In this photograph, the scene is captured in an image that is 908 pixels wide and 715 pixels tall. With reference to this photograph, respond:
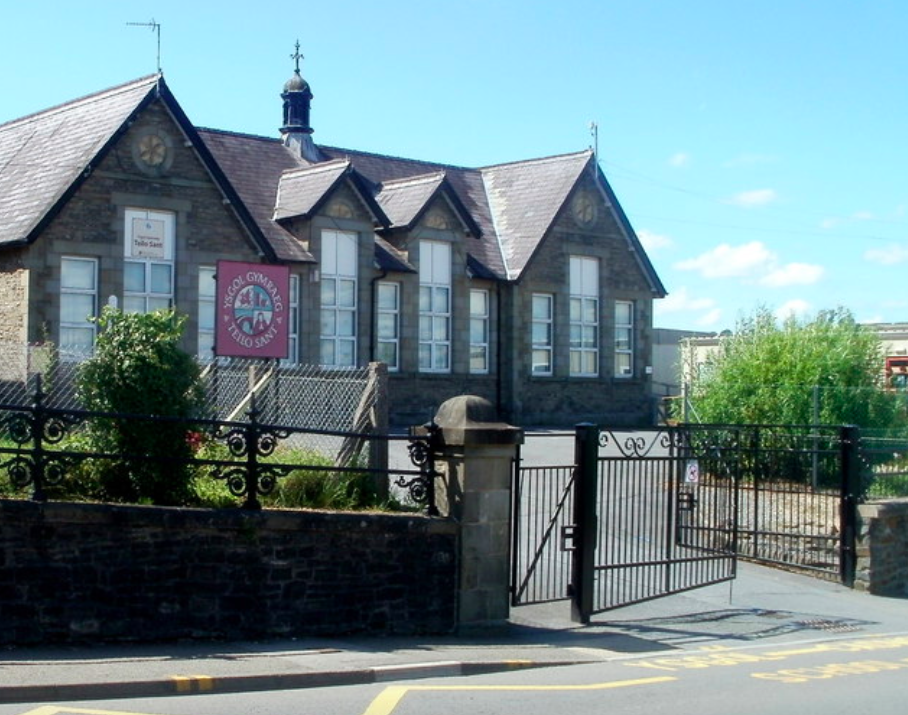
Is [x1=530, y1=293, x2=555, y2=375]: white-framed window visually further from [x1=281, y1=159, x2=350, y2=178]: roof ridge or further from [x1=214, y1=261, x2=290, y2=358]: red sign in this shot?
[x1=214, y1=261, x2=290, y2=358]: red sign

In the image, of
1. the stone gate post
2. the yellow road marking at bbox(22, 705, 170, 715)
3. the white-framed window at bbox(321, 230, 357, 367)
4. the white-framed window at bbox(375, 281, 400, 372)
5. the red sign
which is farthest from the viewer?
the white-framed window at bbox(375, 281, 400, 372)

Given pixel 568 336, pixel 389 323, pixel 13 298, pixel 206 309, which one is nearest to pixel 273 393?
pixel 13 298

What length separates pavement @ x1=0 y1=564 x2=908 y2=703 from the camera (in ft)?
31.3

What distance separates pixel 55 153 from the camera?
2620 centimetres

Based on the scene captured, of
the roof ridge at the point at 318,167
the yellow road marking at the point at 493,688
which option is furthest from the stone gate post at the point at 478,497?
the roof ridge at the point at 318,167

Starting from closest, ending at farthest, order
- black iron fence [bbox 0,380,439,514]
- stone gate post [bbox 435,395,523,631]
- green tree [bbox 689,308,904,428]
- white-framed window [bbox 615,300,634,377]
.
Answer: black iron fence [bbox 0,380,439,514] → stone gate post [bbox 435,395,523,631] → green tree [bbox 689,308,904,428] → white-framed window [bbox 615,300,634,377]

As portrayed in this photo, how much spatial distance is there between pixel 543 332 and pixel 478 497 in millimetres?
22693

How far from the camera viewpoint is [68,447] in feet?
39.6

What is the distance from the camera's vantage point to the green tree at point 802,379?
24.0 metres

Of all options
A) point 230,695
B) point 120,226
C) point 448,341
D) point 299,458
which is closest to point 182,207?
point 120,226

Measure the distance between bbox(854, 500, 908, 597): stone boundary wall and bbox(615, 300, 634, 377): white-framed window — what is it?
18834 mm

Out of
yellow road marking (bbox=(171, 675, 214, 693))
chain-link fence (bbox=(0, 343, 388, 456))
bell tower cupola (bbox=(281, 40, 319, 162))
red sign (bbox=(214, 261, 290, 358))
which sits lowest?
yellow road marking (bbox=(171, 675, 214, 693))

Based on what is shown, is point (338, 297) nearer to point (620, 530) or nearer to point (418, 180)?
point (418, 180)

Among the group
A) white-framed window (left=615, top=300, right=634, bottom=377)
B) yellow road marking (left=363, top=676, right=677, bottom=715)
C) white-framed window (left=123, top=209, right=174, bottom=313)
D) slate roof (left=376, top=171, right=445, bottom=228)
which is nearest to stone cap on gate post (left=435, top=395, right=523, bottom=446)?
yellow road marking (left=363, top=676, right=677, bottom=715)
